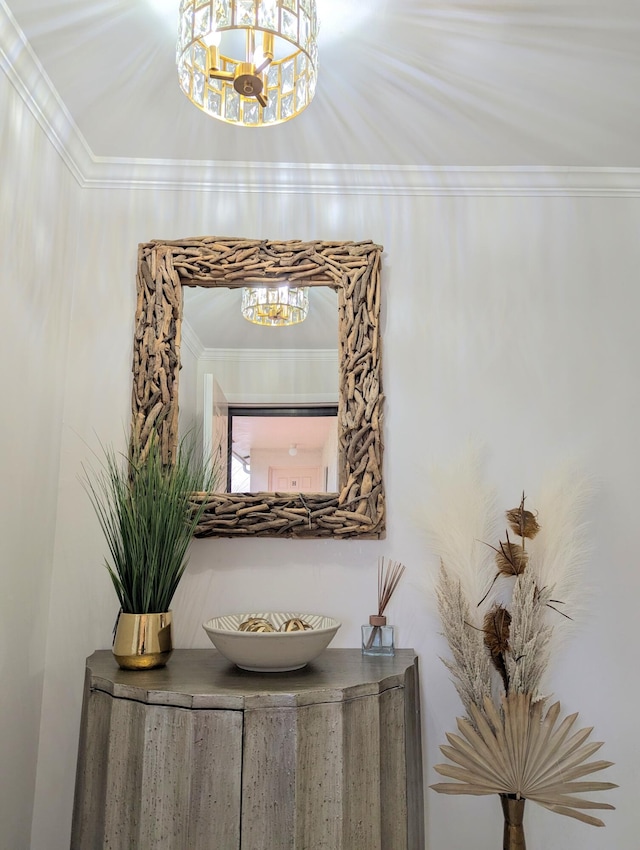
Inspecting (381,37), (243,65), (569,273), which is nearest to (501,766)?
(569,273)

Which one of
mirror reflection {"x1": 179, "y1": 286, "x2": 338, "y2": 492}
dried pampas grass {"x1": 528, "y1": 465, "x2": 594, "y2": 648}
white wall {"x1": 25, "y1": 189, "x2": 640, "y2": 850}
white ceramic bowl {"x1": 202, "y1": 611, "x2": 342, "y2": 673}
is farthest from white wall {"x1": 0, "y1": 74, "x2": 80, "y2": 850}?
dried pampas grass {"x1": 528, "y1": 465, "x2": 594, "y2": 648}

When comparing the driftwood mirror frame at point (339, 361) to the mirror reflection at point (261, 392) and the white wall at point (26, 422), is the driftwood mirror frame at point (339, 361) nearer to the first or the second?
the mirror reflection at point (261, 392)

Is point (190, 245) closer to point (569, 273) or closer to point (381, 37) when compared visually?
point (381, 37)

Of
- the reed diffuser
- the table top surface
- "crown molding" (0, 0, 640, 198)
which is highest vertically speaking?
"crown molding" (0, 0, 640, 198)

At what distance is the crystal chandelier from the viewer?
2.10 metres

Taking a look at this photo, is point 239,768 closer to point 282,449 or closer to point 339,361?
point 282,449

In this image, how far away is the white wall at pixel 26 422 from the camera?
5.44ft

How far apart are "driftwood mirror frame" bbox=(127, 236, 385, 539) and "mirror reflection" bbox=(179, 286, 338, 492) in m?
0.03

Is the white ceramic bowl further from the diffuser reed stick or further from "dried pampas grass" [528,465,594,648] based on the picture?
"dried pampas grass" [528,465,594,648]

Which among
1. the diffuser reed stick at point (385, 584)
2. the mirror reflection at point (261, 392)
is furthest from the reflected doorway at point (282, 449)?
the diffuser reed stick at point (385, 584)

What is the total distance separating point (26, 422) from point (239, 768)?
3.40ft

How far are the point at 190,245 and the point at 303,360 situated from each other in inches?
20.4

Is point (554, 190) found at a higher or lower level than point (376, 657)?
higher

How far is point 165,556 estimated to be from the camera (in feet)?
5.65
